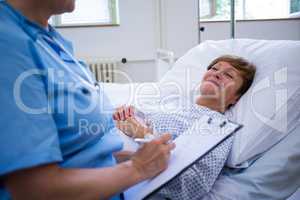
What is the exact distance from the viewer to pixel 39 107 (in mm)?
538

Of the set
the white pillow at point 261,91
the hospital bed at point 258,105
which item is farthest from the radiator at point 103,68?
the white pillow at point 261,91

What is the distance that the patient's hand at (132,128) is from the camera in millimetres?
1104

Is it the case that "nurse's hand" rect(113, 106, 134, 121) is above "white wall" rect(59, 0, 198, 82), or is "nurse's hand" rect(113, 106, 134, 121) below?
below

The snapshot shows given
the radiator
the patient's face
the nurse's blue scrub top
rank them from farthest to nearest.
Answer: the radiator, the patient's face, the nurse's blue scrub top

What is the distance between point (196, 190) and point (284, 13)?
295 centimetres

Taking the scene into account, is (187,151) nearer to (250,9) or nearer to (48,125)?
(48,125)

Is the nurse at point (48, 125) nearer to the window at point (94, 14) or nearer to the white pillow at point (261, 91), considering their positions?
the white pillow at point (261, 91)

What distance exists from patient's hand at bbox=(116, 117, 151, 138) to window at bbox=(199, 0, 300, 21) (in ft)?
7.32

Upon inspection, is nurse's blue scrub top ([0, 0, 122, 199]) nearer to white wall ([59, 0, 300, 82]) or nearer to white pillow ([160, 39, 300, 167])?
white pillow ([160, 39, 300, 167])

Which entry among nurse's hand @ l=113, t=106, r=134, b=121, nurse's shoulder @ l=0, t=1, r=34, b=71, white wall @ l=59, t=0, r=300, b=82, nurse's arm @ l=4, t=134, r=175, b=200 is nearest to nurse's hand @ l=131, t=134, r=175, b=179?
nurse's arm @ l=4, t=134, r=175, b=200

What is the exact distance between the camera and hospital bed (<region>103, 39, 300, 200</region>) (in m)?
1.00

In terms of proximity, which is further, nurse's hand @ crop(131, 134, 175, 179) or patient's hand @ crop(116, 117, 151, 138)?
patient's hand @ crop(116, 117, 151, 138)

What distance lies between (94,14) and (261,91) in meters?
2.08

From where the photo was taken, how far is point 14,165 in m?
0.50
